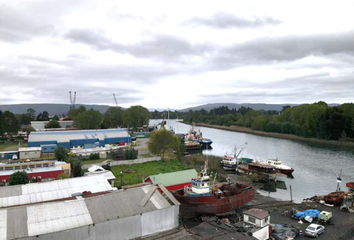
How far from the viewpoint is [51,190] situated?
15.2 meters

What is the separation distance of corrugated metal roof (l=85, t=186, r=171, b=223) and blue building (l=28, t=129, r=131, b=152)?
85.5 feet

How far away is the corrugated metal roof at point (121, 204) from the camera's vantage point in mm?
11188

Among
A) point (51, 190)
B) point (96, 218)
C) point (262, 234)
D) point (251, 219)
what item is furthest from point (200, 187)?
point (51, 190)

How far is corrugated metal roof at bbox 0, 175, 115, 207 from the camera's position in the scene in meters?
13.6

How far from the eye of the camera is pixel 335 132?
54531mm

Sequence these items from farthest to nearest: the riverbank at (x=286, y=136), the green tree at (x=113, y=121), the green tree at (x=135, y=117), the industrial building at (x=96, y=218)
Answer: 1. the green tree at (x=113, y=121)
2. the green tree at (x=135, y=117)
3. the riverbank at (x=286, y=136)
4. the industrial building at (x=96, y=218)

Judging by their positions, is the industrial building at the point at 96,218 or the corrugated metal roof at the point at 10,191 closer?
the industrial building at the point at 96,218

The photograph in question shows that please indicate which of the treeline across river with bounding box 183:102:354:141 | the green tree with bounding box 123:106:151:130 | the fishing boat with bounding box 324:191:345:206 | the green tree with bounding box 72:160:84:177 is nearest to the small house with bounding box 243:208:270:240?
the fishing boat with bounding box 324:191:345:206

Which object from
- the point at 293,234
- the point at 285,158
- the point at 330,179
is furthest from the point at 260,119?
the point at 293,234

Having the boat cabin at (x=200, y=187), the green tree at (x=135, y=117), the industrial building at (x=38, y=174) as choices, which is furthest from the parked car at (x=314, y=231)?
the green tree at (x=135, y=117)

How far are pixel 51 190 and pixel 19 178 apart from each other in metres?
5.76

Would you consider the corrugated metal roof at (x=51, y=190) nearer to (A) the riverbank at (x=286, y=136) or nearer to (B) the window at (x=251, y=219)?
(B) the window at (x=251, y=219)

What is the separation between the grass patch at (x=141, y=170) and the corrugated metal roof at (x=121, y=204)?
360 inches

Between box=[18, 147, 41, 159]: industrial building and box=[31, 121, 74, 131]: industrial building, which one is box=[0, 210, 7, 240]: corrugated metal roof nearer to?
box=[18, 147, 41, 159]: industrial building
